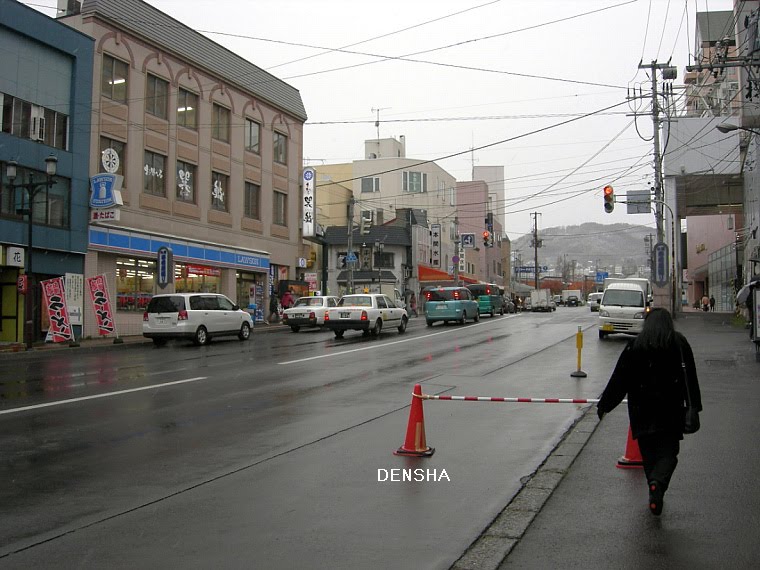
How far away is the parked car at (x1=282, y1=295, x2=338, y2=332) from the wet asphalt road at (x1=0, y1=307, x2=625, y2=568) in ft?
51.6

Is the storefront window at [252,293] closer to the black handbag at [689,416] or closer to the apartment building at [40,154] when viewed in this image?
the apartment building at [40,154]

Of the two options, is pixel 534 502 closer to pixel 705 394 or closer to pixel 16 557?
pixel 16 557

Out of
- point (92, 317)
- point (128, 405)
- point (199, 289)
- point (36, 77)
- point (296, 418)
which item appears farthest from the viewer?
point (199, 289)

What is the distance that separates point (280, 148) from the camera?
40.7 m

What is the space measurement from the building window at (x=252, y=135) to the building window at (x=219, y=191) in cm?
266

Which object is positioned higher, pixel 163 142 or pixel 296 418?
pixel 163 142

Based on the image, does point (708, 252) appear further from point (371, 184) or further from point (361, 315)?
point (361, 315)

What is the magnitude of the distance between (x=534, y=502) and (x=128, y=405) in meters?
7.40

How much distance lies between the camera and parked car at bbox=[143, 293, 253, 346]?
79.9 ft

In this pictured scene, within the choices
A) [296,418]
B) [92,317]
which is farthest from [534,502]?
[92,317]

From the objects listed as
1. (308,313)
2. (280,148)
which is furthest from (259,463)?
(280,148)

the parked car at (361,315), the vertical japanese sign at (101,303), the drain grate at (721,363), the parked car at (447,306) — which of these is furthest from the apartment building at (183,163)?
the drain grate at (721,363)

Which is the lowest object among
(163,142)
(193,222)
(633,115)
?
(193,222)

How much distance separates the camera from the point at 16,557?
15.8ft
